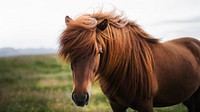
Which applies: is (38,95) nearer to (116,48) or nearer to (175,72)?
(175,72)

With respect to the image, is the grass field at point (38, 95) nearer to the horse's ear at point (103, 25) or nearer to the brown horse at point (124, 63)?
the brown horse at point (124, 63)

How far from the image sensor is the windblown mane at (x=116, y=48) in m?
3.81

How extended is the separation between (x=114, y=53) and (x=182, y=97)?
5.86ft

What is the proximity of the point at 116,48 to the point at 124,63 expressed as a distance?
30cm

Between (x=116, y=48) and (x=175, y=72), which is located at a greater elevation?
(x=116, y=48)

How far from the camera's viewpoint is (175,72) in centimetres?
510

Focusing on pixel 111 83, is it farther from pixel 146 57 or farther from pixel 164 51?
pixel 164 51

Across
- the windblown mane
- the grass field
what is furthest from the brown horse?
the grass field

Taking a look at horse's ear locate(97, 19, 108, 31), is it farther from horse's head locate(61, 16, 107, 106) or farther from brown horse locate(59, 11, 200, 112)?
horse's head locate(61, 16, 107, 106)

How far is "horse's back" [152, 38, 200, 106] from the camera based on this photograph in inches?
192

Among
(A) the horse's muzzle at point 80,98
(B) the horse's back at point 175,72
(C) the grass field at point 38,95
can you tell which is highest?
(A) the horse's muzzle at point 80,98

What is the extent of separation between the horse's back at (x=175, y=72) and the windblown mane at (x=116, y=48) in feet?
0.72

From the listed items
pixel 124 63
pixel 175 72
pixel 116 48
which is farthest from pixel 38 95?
pixel 116 48

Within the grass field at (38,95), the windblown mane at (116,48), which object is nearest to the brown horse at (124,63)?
the windblown mane at (116,48)
